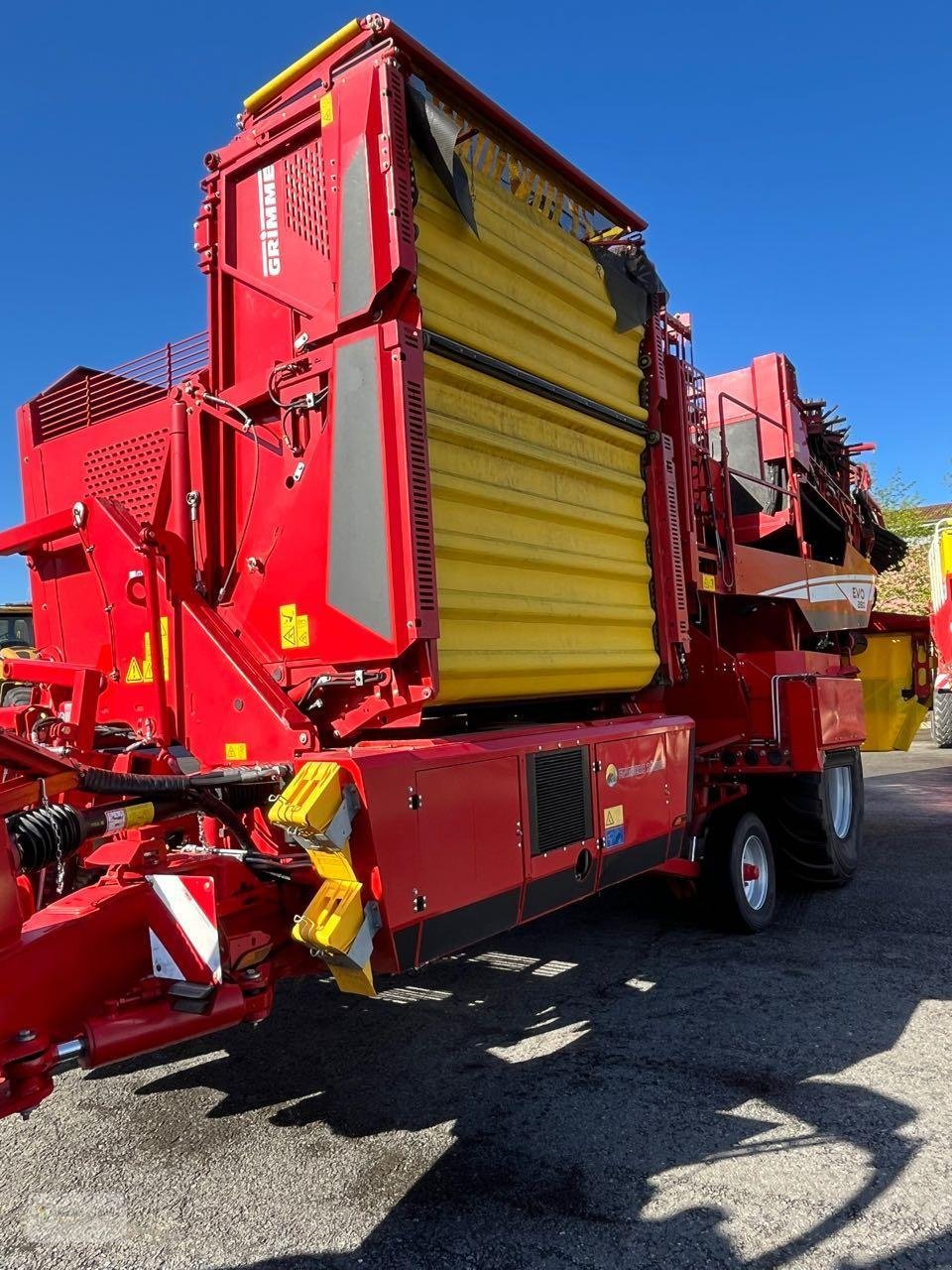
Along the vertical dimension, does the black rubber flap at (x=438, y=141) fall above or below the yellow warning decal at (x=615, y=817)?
above

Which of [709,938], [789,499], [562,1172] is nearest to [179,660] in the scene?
[562,1172]

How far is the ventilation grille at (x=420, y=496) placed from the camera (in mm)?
3309

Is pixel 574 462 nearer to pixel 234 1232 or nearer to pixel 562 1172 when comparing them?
pixel 562 1172

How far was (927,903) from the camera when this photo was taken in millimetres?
5996

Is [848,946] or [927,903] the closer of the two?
[848,946]

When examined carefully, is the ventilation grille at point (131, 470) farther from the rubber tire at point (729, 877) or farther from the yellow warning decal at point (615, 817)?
the rubber tire at point (729, 877)

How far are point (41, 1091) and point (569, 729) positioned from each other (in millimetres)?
2296

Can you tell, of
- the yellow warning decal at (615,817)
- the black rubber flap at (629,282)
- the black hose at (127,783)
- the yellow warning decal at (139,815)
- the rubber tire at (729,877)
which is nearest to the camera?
the black hose at (127,783)

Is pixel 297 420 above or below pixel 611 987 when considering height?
above

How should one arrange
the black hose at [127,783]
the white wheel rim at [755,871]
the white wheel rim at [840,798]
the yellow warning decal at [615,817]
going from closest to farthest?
the black hose at [127,783], the yellow warning decal at [615,817], the white wheel rim at [755,871], the white wheel rim at [840,798]

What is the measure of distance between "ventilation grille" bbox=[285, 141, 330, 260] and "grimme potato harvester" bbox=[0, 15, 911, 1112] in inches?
0.6

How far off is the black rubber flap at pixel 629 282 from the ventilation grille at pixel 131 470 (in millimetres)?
2360

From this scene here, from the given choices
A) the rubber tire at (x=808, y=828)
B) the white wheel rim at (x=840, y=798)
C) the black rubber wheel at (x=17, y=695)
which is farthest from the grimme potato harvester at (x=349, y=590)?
the white wheel rim at (x=840, y=798)

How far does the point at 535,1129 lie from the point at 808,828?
3601mm
